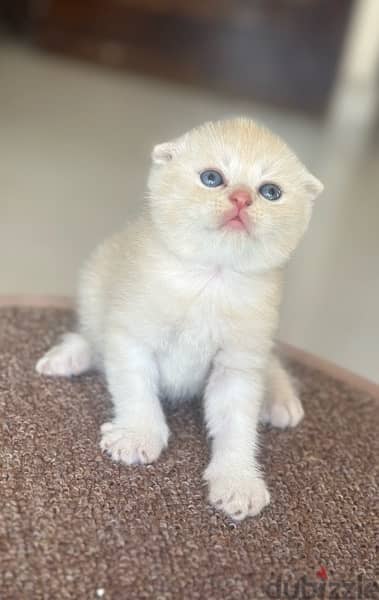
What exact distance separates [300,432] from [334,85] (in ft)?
11.5

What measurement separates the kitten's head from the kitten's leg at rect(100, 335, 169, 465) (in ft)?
0.60

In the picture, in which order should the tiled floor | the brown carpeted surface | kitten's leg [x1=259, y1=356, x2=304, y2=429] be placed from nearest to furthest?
the brown carpeted surface < kitten's leg [x1=259, y1=356, x2=304, y2=429] < the tiled floor

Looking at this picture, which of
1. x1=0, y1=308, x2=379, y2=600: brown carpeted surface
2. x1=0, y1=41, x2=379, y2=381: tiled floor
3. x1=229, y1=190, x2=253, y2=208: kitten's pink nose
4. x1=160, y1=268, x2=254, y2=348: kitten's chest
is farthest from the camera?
x1=0, y1=41, x2=379, y2=381: tiled floor

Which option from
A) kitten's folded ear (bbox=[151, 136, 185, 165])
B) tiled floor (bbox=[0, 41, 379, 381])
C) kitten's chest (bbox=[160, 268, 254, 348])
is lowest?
tiled floor (bbox=[0, 41, 379, 381])

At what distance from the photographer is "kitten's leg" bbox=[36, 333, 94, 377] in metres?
1.38

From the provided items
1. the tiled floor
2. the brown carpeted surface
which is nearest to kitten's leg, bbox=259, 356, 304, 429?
the brown carpeted surface

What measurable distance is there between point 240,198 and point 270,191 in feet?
0.26

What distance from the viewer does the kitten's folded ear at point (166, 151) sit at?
119cm

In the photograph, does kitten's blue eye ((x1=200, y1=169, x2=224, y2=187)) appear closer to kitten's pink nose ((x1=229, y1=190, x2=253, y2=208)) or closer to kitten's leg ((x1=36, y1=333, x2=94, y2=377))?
kitten's pink nose ((x1=229, y1=190, x2=253, y2=208))

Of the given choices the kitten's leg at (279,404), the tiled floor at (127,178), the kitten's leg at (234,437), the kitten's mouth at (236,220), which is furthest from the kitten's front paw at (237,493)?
the tiled floor at (127,178)

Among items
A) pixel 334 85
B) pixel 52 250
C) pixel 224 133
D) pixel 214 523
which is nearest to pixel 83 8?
pixel 334 85

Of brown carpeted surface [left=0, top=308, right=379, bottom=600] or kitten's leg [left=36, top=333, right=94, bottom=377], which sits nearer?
brown carpeted surface [left=0, top=308, right=379, bottom=600]

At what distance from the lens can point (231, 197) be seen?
1097 mm

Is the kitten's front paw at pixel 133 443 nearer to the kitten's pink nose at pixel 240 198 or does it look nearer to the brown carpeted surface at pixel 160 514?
the brown carpeted surface at pixel 160 514
